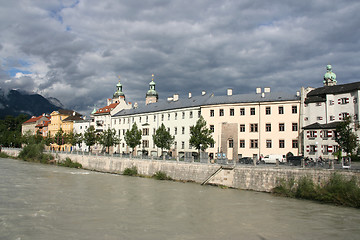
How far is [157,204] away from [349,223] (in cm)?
1406

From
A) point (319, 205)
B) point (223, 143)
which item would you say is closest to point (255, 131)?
point (223, 143)

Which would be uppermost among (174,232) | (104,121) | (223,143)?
(104,121)

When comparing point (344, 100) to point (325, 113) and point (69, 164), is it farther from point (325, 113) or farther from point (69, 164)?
point (69, 164)

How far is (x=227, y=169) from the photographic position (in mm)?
35375

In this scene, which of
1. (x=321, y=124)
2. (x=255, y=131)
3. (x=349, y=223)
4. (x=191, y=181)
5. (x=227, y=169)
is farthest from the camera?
(x=255, y=131)

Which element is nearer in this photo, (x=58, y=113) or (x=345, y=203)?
(x=345, y=203)

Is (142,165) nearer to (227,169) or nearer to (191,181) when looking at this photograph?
(191,181)

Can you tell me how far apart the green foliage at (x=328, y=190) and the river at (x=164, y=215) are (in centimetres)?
87

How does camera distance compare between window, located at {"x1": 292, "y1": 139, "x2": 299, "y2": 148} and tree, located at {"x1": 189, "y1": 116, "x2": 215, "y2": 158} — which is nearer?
window, located at {"x1": 292, "y1": 139, "x2": 299, "y2": 148}

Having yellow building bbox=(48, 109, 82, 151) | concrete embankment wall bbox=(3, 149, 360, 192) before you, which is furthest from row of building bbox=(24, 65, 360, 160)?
yellow building bbox=(48, 109, 82, 151)

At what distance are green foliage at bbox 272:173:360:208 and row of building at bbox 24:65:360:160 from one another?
51.9 feet

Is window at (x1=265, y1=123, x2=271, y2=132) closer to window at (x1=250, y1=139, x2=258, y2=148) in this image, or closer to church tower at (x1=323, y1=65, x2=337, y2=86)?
window at (x1=250, y1=139, x2=258, y2=148)

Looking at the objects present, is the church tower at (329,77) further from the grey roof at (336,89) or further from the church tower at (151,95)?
the church tower at (151,95)

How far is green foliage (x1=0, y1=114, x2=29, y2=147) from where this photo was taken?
384 feet
